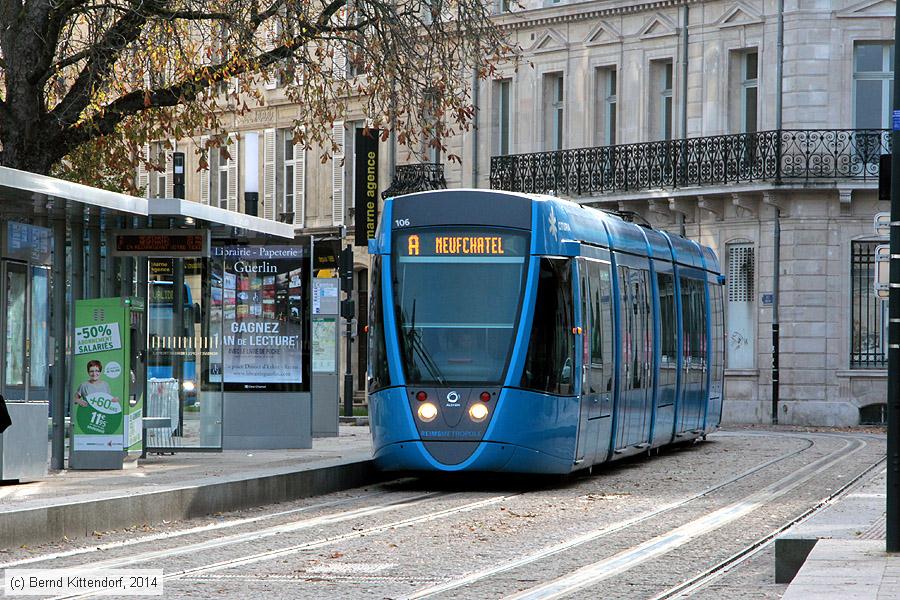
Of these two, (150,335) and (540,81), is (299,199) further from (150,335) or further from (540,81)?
(150,335)

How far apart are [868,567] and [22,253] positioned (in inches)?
376

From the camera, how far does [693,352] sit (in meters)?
27.7

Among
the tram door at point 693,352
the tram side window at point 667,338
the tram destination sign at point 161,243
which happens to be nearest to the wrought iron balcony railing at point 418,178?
the tram door at point 693,352

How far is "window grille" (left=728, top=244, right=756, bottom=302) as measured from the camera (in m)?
43.2

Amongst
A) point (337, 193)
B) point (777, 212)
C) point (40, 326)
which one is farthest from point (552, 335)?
point (337, 193)

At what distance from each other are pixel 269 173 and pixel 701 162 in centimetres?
1669

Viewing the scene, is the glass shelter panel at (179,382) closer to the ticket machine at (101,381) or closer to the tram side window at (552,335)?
the ticket machine at (101,381)

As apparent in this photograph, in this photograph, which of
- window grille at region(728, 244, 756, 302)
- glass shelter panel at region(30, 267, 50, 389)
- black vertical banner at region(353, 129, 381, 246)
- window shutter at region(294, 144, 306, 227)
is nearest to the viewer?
glass shelter panel at region(30, 267, 50, 389)

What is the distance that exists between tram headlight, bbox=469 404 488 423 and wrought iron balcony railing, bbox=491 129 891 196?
23.6 meters

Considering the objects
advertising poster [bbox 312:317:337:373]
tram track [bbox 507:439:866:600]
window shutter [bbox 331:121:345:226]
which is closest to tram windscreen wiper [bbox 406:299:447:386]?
tram track [bbox 507:439:866:600]

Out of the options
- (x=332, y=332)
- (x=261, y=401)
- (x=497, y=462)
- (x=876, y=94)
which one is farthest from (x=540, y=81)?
(x=497, y=462)

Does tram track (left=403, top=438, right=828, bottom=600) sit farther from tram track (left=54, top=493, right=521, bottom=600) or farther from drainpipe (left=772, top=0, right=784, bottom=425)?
drainpipe (left=772, top=0, right=784, bottom=425)

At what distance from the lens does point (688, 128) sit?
44344 mm

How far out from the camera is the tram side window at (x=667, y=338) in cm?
2497
